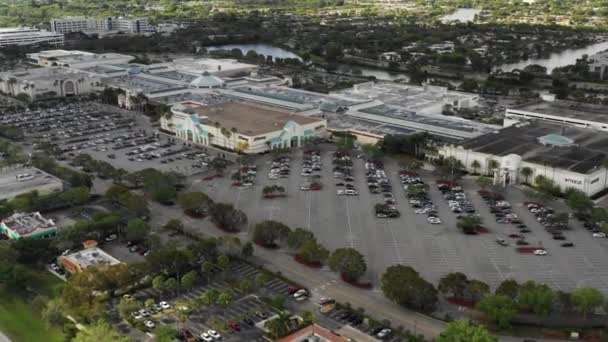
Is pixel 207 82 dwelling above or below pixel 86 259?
above

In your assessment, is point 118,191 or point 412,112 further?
point 412,112

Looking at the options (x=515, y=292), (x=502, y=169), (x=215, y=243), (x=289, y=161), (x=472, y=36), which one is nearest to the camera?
(x=515, y=292)

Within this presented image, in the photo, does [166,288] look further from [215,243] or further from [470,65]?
[470,65]

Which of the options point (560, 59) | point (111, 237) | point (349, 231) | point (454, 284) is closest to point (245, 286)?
point (454, 284)

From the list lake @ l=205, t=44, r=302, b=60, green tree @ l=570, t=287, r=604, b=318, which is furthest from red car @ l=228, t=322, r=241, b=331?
lake @ l=205, t=44, r=302, b=60

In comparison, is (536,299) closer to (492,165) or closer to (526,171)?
(526,171)

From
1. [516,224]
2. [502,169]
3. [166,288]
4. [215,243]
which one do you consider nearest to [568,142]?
[502,169]

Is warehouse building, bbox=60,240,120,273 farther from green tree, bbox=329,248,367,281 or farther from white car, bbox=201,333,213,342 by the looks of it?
green tree, bbox=329,248,367,281

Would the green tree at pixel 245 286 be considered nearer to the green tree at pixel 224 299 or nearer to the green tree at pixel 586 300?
the green tree at pixel 224 299
